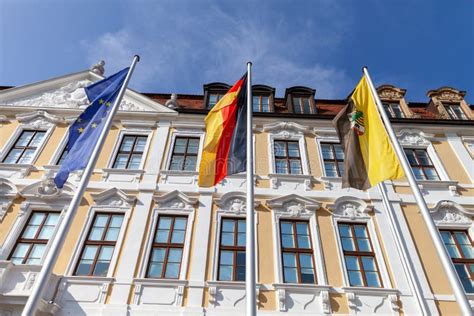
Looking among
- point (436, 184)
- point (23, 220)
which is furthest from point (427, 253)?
point (23, 220)

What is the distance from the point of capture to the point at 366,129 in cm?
913

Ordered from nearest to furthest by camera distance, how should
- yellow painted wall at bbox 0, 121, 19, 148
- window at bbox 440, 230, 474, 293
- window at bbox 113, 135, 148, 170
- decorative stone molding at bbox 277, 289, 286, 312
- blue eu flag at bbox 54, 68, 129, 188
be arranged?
blue eu flag at bbox 54, 68, 129, 188 < decorative stone molding at bbox 277, 289, 286, 312 < window at bbox 440, 230, 474, 293 < window at bbox 113, 135, 148, 170 < yellow painted wall at bbox 0, 121, 19, 148

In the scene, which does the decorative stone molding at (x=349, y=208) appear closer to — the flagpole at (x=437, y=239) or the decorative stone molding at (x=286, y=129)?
the decorative stone molding at (x=286, y=129)

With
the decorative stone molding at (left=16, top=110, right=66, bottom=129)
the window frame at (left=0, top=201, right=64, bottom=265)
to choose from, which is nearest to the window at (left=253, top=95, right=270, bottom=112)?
the decorative stone molding at (left=16, top=110, right=66, bottom=129)

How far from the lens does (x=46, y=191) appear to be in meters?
11.5

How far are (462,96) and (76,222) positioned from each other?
55.9 ft

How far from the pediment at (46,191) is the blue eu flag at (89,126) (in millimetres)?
2899

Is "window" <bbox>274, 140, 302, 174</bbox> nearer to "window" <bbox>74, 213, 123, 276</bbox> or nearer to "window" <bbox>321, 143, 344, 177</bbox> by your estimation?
"window" <bbox>321, 143, 344, 177</bbox>

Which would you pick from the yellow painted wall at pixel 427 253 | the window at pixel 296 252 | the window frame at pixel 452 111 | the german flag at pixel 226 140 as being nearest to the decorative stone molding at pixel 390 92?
the window frame at pixel 452 111

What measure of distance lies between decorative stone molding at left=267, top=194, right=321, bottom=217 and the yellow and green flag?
275 cm

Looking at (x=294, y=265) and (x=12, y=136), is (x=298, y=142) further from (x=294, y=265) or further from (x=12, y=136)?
(x=12, y=136)

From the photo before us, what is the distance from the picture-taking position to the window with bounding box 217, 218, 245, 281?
986 centimetres

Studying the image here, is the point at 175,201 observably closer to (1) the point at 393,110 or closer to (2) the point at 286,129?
(2) the point at 286,129

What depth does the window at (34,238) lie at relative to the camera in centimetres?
1004
